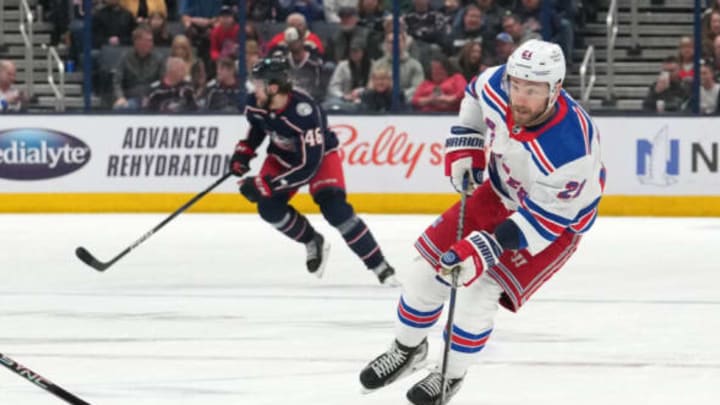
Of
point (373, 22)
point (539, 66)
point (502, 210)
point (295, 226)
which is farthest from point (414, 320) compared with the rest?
point (373, 22)

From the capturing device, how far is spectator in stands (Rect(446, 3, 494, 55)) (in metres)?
11.2

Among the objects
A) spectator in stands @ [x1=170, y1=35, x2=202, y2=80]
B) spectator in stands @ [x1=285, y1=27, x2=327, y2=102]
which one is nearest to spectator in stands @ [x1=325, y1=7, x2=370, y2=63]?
spectator in stands @ [x1=285, y1=27, x2=327, y2=102]

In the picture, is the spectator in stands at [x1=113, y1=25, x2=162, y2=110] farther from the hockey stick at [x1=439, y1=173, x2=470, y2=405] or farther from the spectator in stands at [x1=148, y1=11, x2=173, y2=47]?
the hockey stick at [x1=439, y1=173, x2=470, y2=405]

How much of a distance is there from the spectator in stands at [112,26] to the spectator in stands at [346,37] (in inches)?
56.1

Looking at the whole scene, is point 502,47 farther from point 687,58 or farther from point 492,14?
point 687,58

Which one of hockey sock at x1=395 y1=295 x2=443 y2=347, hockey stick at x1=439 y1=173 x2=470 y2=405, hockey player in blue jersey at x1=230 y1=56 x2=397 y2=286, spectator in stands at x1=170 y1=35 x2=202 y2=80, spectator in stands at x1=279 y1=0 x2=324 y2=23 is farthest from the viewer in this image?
spectator in stands at x1=279 y1=0 x2=324 y2=23

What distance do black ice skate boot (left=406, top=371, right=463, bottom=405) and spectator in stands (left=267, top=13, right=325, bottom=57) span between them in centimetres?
677

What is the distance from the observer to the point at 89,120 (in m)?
11.2

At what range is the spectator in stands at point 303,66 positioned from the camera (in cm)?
1109

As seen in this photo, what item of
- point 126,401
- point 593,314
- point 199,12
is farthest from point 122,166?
point 126,401

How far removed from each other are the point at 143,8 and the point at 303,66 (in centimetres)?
129

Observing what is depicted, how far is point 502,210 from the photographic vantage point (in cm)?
474

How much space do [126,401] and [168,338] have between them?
128 centimetres

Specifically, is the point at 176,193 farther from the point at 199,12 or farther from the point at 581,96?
the point at 581,96
